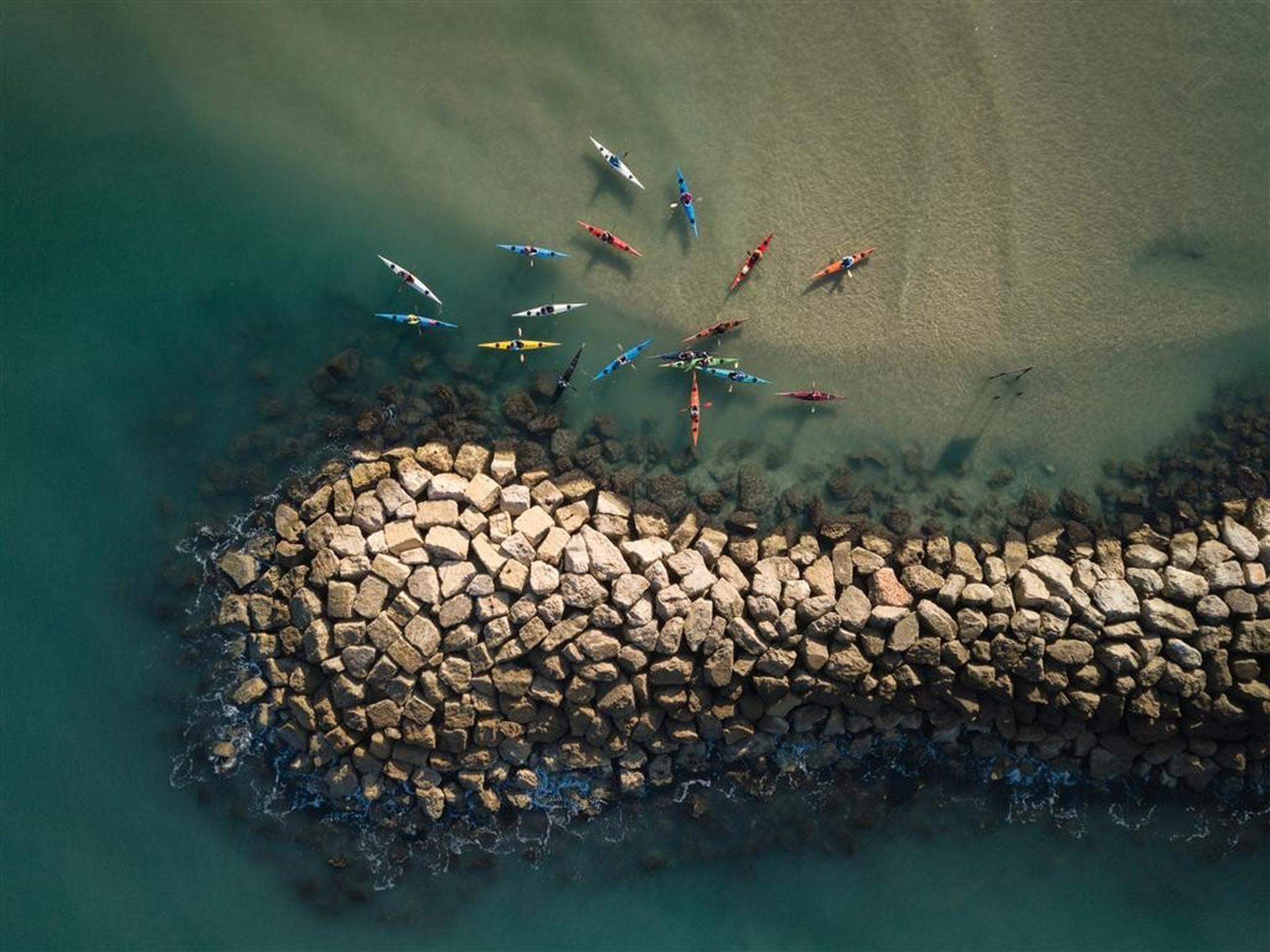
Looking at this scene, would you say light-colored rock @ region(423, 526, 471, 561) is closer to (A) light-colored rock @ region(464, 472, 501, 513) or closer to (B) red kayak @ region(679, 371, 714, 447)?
(A) light-colored rock @ region(464, 472, 501, 513)

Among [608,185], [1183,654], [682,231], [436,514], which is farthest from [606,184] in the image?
[1183,654]

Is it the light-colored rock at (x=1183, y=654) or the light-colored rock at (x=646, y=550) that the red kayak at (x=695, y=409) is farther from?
the light-colored rock at (x=1183, y=654)

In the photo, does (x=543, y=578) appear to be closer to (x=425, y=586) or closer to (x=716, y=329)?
(x=425, y=586)

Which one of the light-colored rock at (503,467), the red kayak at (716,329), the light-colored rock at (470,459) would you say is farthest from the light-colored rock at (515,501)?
the red kayak at (716,329)

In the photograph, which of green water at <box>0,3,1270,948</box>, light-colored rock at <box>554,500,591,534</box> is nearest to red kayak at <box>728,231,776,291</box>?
green water at <box>0,3,1270,948</box>

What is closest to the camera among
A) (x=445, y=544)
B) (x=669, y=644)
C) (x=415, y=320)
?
(x=669, y=644)

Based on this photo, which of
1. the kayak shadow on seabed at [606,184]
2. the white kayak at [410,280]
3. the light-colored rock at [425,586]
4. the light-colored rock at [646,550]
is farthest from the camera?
the kayak shadow on seabed at [606,184]
